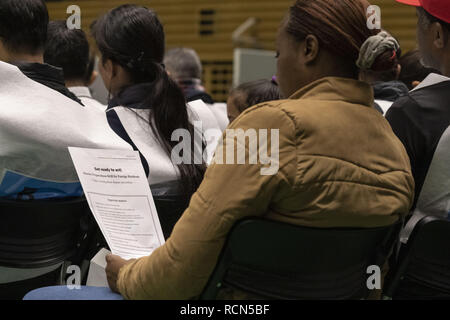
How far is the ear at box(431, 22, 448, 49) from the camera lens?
142 centimetres

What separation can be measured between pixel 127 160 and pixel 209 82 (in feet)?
27.3

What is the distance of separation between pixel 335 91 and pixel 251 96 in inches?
60.8

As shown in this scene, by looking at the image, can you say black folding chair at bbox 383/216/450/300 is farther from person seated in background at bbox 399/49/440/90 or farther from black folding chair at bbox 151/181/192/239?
person seated in background at bbox 399/49/440/90

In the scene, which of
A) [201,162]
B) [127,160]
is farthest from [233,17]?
[127,160]

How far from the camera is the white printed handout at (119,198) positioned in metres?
1.13

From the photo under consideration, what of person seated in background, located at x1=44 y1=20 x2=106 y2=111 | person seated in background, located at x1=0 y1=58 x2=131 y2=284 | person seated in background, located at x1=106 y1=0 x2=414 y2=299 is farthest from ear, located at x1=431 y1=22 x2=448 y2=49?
person seated in background, located at x1=44 y1=20 x2=106 y2=111

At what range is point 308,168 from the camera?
0.96m

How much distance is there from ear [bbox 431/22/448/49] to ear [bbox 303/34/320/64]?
484mm

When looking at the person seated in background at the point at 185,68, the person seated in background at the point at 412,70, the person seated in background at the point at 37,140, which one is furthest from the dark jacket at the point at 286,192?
the person seated in background at the point at 185,68

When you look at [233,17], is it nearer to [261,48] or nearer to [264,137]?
[261,48]

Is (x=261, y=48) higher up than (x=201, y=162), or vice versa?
(x=201, y=162)

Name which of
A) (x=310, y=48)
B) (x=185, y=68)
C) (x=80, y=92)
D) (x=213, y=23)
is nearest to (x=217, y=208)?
(x=310, y=48)

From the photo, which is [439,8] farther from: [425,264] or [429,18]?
[425,264]
